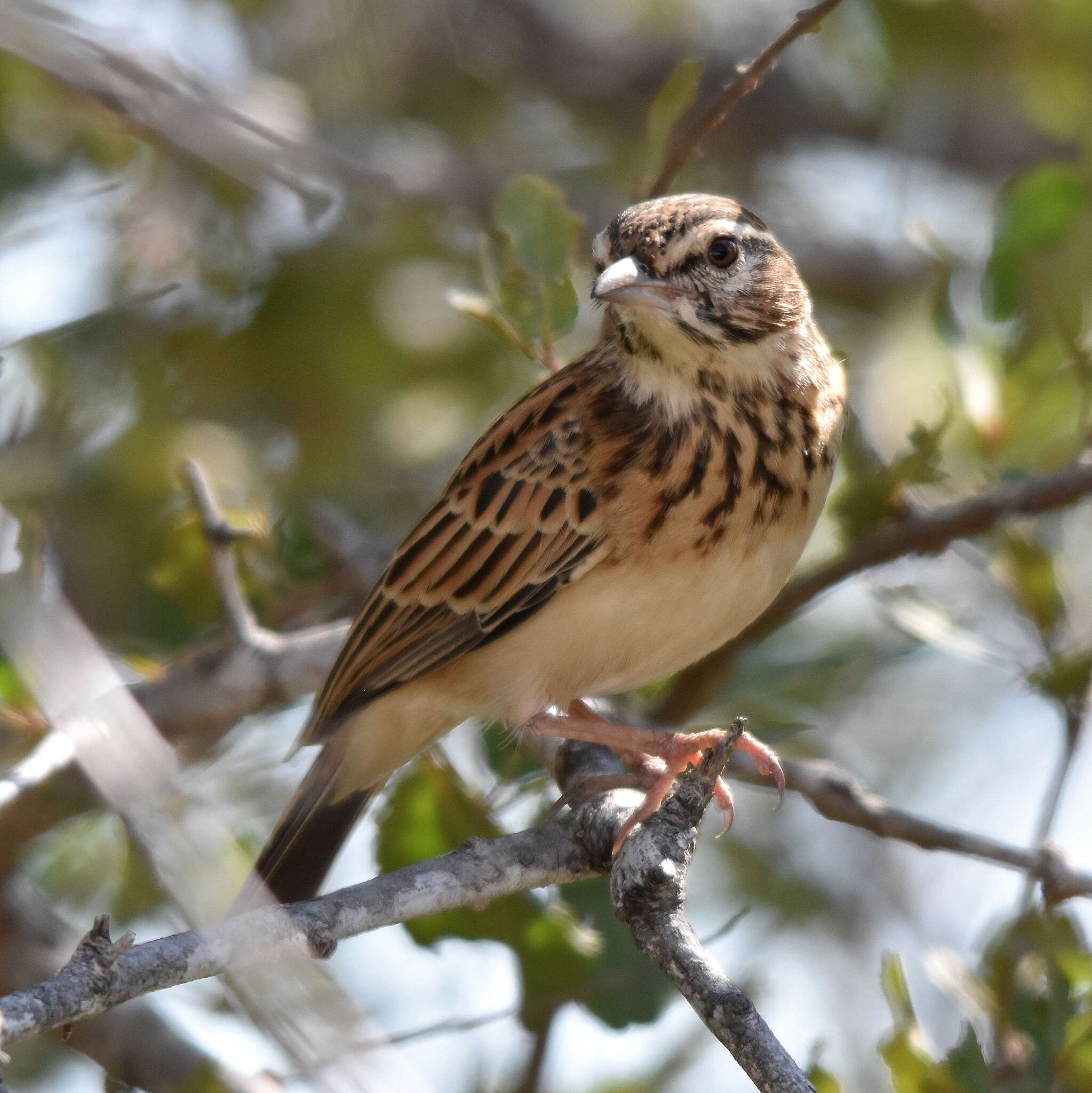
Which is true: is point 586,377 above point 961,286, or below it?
below

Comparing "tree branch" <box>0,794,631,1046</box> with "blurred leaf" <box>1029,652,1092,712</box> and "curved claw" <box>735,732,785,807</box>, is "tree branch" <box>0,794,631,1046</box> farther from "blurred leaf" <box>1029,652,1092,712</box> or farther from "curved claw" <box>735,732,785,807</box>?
"blurred leaf" <box>1029,652,1092,712</box>

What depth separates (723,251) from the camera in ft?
14.8

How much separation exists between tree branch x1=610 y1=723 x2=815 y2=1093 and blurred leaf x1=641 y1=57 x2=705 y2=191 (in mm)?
2147

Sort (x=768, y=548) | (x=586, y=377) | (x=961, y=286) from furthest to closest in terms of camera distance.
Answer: (x=961, y=286) → (x=586, y=377) → (x=768, y=548)

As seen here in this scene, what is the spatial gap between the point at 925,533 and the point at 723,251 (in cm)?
116

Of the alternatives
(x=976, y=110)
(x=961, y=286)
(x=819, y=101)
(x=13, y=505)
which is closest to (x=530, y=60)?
(x=819, y=101)

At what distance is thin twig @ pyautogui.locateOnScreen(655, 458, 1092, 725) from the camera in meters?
4.81

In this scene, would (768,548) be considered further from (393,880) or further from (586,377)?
(393,880)

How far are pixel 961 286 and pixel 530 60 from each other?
3367 millimetres

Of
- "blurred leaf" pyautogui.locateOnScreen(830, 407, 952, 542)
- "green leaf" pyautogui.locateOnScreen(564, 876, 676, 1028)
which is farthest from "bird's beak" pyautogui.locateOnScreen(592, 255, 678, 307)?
"green leaf" pyautogui.locateOnScreen(564, 876, 676, 1028)

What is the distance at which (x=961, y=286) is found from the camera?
562cm

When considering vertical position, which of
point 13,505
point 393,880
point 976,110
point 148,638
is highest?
point 976,110

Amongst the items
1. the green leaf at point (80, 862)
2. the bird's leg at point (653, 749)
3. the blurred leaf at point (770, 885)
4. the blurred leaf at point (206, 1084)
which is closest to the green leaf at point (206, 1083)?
the blurred leaf at point (206, 1084)

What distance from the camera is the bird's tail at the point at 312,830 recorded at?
4910mm
